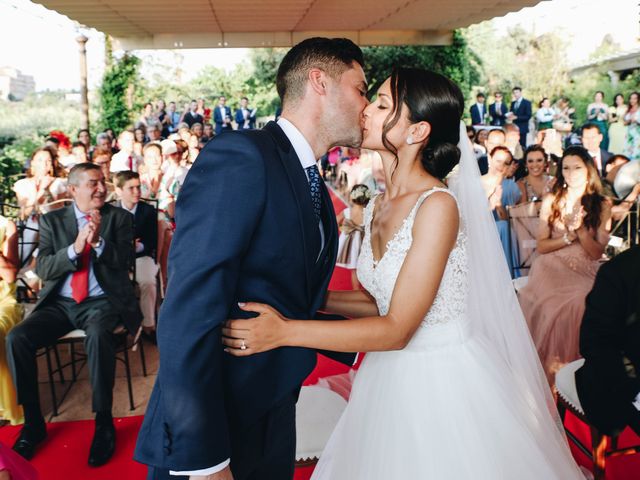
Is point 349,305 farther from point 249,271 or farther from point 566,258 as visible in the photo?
point 566,258

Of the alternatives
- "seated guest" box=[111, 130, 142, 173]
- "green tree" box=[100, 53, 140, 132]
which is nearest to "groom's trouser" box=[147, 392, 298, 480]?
"seated guest" box=[111, 130, 142, 173]

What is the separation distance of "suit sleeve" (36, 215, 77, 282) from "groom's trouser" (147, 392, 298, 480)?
2.65 metres

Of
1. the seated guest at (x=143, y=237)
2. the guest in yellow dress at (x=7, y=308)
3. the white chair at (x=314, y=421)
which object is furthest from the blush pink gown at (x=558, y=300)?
the guest in yellow dress at (x=7, y=308)

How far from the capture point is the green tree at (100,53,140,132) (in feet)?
64.1

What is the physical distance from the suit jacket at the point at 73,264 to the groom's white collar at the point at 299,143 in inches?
109

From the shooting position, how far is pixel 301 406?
9.47 ft

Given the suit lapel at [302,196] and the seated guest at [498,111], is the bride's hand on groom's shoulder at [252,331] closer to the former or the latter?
the suit lapel at [302,196]

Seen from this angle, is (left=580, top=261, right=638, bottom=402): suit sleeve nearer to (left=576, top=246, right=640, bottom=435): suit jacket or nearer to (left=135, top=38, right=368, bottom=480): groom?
(left=576, top=246, right=640, bottom=435): suit jacket

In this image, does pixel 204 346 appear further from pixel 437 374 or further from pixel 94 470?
pixel 94 470

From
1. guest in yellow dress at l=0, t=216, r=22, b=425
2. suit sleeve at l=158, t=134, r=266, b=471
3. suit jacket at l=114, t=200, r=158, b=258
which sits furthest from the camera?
suit jacket at l=114, t=200, r=158, b=258

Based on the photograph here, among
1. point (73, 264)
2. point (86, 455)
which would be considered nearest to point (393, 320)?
point (86, 455)

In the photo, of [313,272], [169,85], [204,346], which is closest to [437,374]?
[313,272]

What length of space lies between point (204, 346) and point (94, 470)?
2526mm

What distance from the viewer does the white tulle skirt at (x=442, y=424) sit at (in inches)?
78.9
